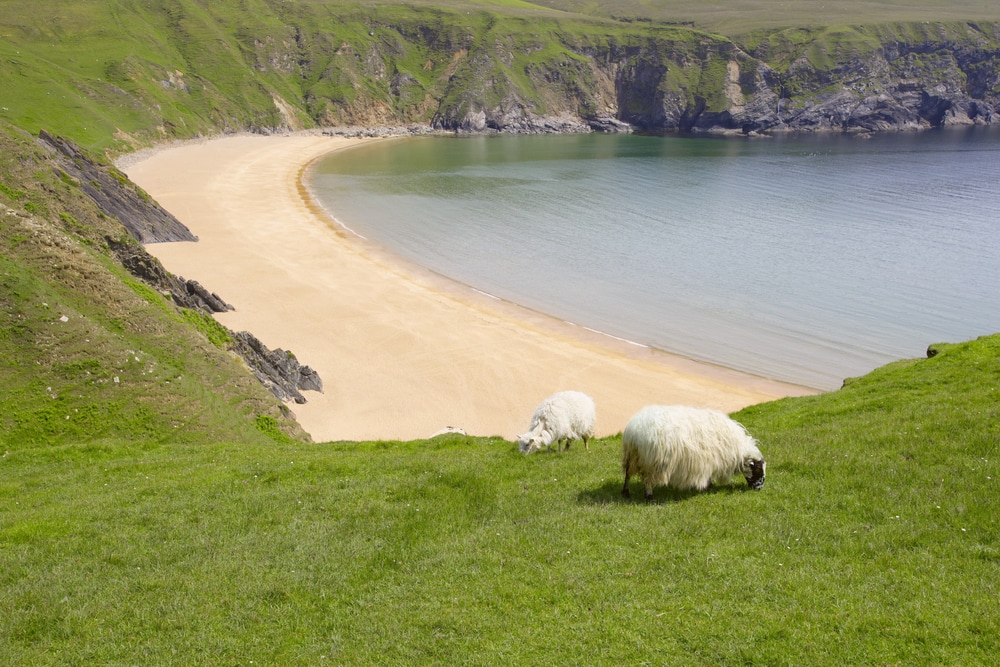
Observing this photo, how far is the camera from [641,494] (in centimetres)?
1512

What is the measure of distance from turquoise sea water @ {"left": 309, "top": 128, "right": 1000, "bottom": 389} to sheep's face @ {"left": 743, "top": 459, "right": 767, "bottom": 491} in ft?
101

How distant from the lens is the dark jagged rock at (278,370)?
34375 mm

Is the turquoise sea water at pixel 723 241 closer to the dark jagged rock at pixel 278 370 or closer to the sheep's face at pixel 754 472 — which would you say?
the dark jagged rock at pixel 278 370

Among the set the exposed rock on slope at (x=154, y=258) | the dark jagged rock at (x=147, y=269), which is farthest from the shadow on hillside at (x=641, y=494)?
the dark jagged rock at (x=147, y=269)

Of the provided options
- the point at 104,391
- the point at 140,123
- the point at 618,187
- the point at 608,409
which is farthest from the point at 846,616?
the point at 140,123

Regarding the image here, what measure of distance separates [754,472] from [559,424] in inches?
279

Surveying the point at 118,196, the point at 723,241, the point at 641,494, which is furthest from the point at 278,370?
the point at 723,241

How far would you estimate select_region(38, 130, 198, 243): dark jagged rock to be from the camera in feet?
170

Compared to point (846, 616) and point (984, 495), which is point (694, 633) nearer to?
point (846, 616)

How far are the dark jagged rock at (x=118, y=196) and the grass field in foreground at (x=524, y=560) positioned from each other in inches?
1502

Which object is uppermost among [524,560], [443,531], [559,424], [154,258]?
[154,258]

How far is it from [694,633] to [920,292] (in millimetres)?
61091

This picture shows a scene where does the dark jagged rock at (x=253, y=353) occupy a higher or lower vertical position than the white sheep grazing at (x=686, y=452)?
lower

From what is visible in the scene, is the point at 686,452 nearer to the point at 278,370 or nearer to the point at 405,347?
the point at 278,370
